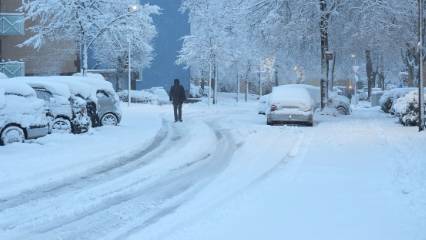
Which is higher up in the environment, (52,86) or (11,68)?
(11,68)

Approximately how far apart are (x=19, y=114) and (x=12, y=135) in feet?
1.70

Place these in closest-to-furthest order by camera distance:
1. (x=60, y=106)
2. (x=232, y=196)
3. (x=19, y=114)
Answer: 1. (x=232, y=196)
2. (x=19, y=114)
3. (x=60, y=106)

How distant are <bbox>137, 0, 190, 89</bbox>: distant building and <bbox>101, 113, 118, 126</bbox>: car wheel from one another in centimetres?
4274

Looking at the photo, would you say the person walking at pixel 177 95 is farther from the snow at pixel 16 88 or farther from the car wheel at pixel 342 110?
the snow at pixel 16 88

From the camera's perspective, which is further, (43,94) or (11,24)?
(11,24)

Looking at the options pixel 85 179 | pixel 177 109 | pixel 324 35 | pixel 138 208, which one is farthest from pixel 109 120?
pixel 138 208

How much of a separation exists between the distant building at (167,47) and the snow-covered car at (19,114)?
49.6 m

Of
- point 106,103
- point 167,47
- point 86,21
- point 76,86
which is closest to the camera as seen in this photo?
point 76,86

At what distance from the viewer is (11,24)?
126 feet

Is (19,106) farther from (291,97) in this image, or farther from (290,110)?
(291,97)

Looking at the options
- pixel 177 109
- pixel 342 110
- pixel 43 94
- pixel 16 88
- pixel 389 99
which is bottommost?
pixel 342 110

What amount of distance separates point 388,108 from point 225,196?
1187 inches

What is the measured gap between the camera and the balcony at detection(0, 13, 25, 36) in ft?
125

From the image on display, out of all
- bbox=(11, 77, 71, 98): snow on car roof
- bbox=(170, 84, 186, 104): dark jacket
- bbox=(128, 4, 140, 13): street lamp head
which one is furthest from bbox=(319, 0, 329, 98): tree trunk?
bbox=(11, 77, 71, 98): snow on car roof
